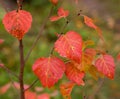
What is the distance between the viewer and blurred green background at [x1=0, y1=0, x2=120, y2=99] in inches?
147

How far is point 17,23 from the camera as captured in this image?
4.42 feet

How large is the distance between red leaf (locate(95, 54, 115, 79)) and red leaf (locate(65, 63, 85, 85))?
82 mm

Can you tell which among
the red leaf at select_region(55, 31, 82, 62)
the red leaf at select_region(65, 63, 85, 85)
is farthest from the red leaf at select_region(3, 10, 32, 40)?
the red leaf at select_region(65, 63, 85, 85)

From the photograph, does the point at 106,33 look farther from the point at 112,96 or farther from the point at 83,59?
the point at 83,59

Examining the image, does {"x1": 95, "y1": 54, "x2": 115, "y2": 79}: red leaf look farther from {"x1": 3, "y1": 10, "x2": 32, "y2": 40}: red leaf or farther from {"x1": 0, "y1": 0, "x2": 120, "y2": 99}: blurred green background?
{"x1": 0, "y1": 0, "x2": 120, "y2": 99}: blurred green background

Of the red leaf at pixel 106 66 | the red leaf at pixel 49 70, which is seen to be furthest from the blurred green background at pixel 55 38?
the red leaf at pixel 49 70

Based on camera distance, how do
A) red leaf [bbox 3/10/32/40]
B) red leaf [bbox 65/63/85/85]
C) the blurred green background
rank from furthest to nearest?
the blurred green background
red leaf [bbox 65/63/85/85]
red leaf [bbox 3/10/32/40]

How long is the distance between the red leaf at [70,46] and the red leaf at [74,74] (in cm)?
14

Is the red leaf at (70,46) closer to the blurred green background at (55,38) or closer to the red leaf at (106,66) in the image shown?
the red leaf at (106,66)

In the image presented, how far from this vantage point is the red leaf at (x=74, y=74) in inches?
58.4

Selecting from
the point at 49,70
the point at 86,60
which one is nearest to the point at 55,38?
the point at 86,60

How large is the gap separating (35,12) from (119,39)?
1559mm

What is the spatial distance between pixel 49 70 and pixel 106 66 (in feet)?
0.83

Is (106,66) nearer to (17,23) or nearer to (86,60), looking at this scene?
(86,60)
